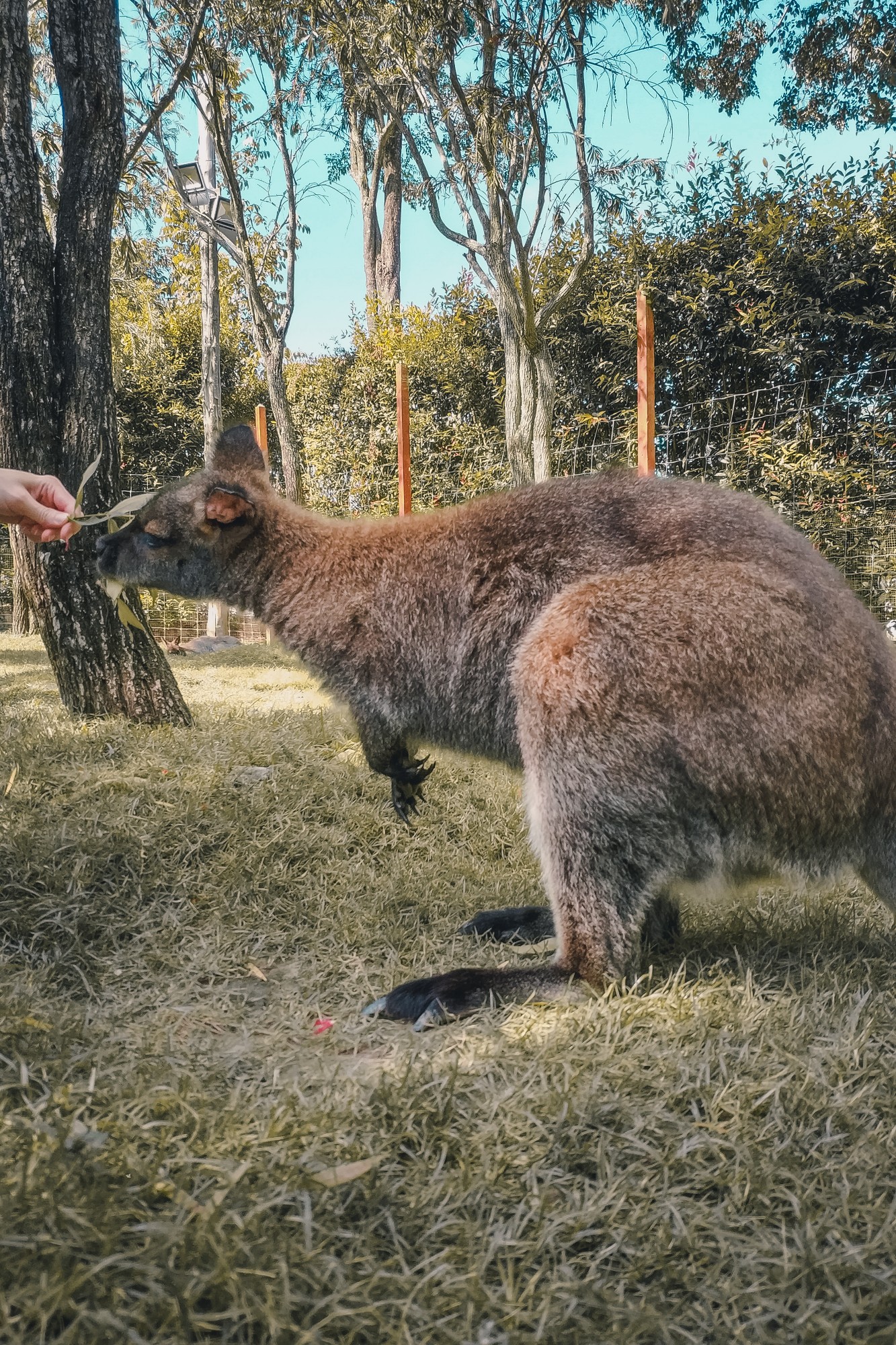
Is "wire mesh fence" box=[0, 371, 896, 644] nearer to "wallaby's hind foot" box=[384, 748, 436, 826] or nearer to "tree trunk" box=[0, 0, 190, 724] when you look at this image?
"tree trunk" box=[0, 0, 190, 724]

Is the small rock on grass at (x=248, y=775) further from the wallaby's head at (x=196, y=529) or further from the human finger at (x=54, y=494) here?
the human finger at (x=54, y=494)

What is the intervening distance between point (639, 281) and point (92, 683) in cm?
569

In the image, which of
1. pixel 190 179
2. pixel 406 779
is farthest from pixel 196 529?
pixel 190 179

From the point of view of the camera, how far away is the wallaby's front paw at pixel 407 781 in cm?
288

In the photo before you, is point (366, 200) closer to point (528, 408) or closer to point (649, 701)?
point (528, 408)

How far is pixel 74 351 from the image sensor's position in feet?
15.0

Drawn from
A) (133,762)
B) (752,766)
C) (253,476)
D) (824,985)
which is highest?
(253,476)

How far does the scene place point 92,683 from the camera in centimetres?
464

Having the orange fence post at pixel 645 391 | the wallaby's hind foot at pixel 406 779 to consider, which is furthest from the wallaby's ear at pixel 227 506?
the orange fence post at pixel 645 391

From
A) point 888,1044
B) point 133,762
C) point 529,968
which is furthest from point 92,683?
point 888,1044

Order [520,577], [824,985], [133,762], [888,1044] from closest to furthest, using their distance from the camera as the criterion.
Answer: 1. [888,1044]
2. [824,985]
3. [520,577]
4. [133,762]

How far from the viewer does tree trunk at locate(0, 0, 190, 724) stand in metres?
4.45

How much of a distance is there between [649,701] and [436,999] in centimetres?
85

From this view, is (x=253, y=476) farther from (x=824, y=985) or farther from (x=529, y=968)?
(x=824, y=985)
